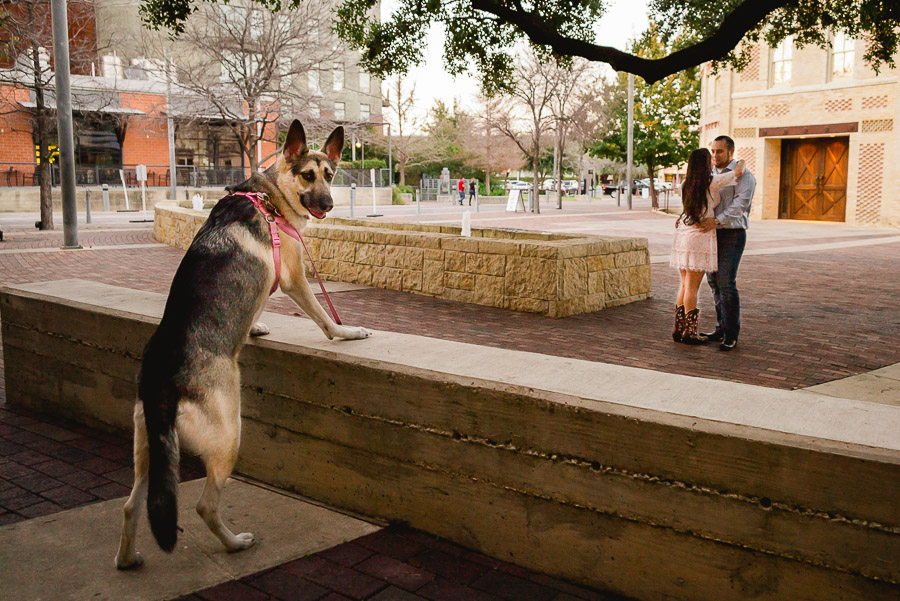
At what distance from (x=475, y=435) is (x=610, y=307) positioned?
6672 mm

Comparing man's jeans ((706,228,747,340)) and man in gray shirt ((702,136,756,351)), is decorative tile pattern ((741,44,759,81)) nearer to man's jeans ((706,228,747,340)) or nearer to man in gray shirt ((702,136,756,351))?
man in gray shirt ((702,136,756,351))

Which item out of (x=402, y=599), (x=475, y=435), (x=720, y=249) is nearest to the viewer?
(x=402, y=599)

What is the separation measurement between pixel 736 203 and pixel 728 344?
137 centimetres

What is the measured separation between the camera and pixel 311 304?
3875mm

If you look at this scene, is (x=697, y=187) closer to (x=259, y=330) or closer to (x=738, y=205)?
(x=738, y=205)

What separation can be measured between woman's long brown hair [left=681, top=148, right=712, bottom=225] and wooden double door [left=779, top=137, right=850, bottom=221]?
24.8 meters

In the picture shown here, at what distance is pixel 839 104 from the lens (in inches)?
1109

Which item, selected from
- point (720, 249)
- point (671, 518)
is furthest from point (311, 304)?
→ point (720, 249)

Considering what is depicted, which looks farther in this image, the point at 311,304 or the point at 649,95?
the point at 649,95

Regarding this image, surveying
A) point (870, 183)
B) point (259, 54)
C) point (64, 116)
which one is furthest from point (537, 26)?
point (870, 183)

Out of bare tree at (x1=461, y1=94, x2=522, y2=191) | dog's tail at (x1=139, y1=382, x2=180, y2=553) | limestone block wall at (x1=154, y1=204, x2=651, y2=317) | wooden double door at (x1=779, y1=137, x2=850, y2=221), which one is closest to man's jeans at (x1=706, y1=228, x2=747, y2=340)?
limestone block wall at (x1=154, y1=204, x2=651, y2=317)

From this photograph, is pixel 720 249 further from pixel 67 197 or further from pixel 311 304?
pixel 67 197

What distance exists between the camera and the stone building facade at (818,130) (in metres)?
27.1

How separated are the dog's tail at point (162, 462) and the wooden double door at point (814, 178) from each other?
30.3 meters
